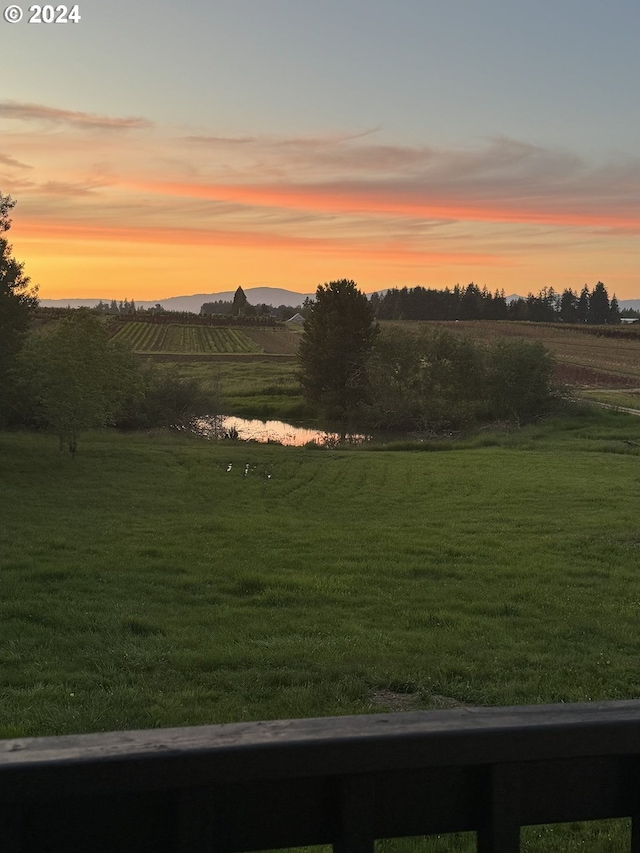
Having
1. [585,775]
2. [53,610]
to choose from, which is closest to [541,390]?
[53,610]

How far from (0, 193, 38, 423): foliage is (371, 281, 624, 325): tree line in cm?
7323

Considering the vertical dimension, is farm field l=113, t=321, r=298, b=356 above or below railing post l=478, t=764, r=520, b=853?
above

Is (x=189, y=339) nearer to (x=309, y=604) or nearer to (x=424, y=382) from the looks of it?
(x=424, y=382)

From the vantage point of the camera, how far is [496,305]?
358 ft

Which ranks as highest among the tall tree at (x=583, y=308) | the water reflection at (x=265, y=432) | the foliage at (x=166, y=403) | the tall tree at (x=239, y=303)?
the tall tree at (x=583, y=308)

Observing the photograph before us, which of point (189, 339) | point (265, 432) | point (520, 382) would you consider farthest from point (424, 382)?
point (189, 339)

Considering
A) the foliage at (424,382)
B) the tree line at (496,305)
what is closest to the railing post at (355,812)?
the foliage at (424,382)

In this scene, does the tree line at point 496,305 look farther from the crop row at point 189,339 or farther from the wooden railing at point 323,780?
the wooden railing at point 323,780

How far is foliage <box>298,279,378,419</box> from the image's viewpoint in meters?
55.1

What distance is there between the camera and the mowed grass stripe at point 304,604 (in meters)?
6.23

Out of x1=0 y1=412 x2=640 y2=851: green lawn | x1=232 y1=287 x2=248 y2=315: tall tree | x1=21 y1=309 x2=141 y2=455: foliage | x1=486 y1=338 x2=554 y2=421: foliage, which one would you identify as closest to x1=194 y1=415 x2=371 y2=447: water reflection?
x1=486 y1=338 x2=554 y2=421: foliage

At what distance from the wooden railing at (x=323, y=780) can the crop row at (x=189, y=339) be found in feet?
203

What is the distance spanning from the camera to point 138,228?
53.9 feet

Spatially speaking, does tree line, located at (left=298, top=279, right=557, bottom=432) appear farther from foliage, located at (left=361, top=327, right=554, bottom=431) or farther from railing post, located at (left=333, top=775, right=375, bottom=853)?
railing post, located at (left=333, top=775, right=375, bottom=853)
